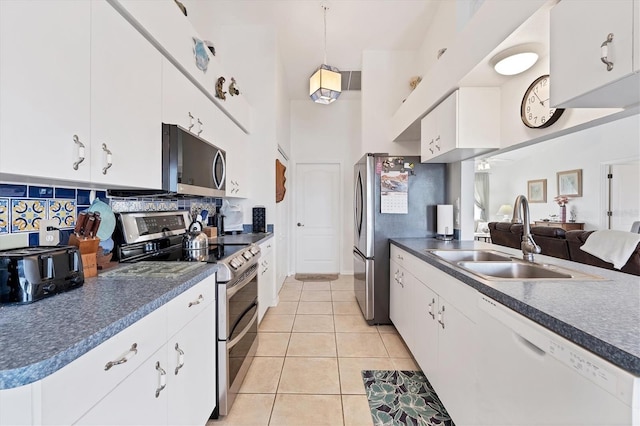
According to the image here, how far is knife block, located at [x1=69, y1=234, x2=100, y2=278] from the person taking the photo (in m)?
1.22

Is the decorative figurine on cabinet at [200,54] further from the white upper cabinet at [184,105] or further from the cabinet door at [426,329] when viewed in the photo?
the cabinet door at [426,329]

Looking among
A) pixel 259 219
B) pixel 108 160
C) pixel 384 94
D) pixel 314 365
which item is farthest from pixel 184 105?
pixel 384 94

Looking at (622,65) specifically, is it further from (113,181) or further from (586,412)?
(113,181)

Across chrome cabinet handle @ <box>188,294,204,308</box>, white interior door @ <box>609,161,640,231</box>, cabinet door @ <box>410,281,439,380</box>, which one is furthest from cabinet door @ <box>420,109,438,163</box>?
white interior door @ <box>609,161,640,231</box>

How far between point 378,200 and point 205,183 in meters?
1.69

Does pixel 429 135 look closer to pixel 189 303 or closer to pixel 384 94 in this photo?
pixel 384 94

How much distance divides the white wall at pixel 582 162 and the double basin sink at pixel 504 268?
2.51 metres

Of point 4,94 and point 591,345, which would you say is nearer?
point 591,345

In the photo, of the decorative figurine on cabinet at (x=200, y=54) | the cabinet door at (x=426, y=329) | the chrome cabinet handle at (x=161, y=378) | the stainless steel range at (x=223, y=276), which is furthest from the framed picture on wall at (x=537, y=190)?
the chrome cabinet handle at (x=161, y=378)

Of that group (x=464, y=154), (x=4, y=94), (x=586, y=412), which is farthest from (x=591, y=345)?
(x=464, y=154)

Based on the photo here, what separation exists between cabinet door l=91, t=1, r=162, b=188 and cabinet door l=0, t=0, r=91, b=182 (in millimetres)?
54

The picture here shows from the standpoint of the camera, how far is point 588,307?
90cm

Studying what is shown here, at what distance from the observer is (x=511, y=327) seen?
1021mm

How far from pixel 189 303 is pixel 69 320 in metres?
0.52
